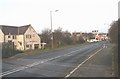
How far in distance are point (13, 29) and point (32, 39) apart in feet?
22.3

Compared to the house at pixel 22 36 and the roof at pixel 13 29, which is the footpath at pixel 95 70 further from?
the roof at pixel 13 29

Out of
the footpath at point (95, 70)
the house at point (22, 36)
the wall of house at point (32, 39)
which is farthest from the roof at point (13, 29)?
the footpath at point (95, 70)

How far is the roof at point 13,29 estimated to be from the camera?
9019cm

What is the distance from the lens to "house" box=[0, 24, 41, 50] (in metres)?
90.0

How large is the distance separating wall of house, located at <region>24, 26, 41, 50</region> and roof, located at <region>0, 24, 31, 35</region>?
157 centimetres

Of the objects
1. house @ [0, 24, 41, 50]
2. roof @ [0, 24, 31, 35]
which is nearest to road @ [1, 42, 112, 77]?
house @ [0, 24, 41, 50]

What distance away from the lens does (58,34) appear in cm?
8669

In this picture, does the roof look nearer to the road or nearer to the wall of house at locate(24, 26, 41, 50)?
the wall of house at locate(24, 26, 41, 50)

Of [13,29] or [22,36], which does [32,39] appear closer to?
[22,36]

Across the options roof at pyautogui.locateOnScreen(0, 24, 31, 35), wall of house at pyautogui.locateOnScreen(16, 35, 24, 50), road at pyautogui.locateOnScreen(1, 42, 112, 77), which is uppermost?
roof at pyautogui.locateOnScreen(0, 24, 31, 35)

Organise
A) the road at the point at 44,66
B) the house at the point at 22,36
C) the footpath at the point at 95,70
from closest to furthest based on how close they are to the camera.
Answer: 1. the footpath at the point at 95,70
2. the road at the point at 44,66
3. the house at the point at 22,36

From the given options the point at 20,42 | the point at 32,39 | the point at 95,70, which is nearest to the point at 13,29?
A: the point at 20,42

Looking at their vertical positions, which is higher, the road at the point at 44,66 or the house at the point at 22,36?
the house at the point at 22,36

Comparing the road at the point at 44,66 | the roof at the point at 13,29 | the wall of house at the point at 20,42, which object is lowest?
the road at the point at 44,66
